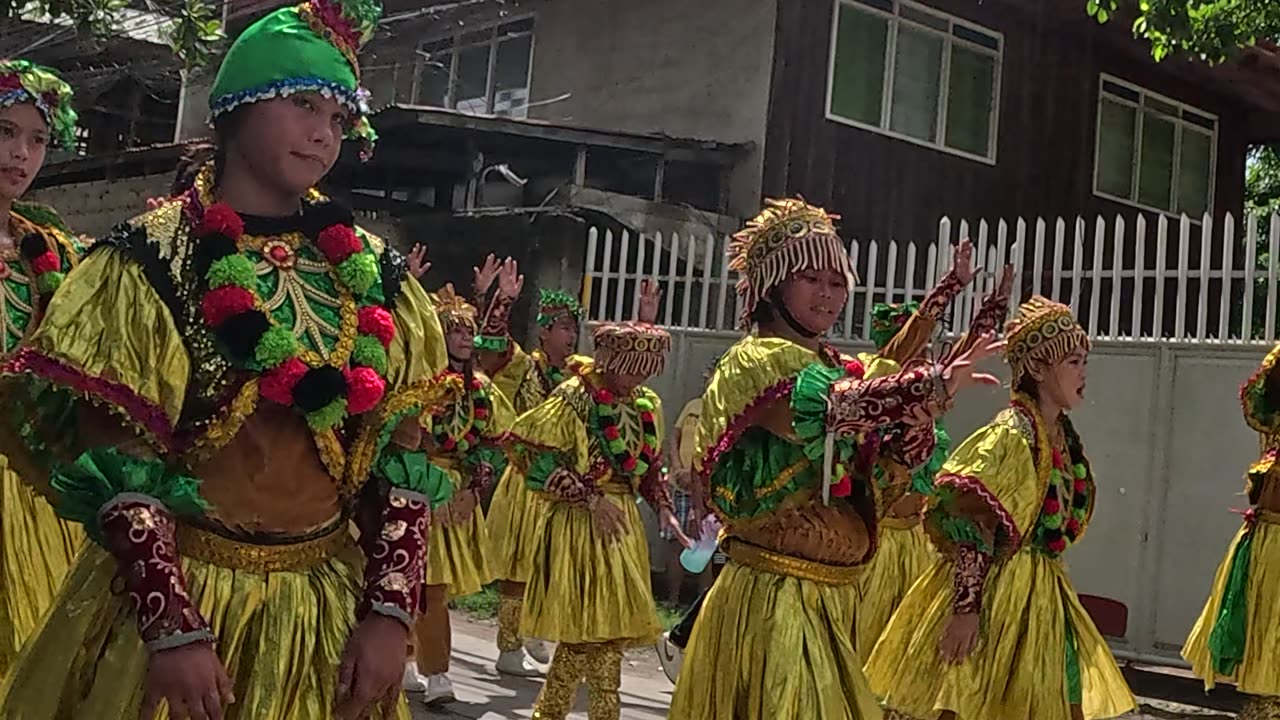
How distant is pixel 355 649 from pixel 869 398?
5.18 feet

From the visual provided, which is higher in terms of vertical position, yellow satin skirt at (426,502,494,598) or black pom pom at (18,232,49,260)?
black pom pom at (18,232,49,260)

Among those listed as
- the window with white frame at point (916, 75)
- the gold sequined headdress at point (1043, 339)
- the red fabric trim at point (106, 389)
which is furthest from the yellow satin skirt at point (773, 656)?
the window with white frame at point (916, 75)

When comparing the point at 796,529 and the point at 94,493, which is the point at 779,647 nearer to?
the point at 796,529

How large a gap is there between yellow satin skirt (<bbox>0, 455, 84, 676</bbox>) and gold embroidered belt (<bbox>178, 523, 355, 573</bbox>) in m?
1.46

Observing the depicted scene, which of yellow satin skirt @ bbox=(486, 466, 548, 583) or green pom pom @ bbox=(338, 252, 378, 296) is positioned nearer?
green pom pom @ bbox=(338, 252, 378, 296)

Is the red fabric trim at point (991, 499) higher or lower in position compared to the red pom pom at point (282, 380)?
lower

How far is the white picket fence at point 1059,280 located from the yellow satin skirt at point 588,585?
258cm

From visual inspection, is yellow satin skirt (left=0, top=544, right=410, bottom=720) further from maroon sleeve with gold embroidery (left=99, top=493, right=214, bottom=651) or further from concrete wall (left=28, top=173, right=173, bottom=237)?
concrete wall (left=28, top=173, right=173, bottom=237)

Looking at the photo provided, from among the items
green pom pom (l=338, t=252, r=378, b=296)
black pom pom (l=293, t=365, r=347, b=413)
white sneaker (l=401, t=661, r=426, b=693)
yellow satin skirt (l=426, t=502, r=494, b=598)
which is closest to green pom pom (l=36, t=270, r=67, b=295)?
green pom pom (l=338, t=252, r=378, b=296)

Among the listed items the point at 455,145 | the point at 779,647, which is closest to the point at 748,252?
the point at 779,647

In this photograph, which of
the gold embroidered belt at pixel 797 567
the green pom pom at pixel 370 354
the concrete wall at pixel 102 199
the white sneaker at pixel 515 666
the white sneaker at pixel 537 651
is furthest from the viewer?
the concrete wall at pixel 102 199

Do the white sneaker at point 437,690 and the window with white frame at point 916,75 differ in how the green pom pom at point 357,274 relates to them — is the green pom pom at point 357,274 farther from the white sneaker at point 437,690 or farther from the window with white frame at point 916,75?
the window with white frame at point 916,75

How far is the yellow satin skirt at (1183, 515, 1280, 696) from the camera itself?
5.66 metres

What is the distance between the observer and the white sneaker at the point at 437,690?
23.3 ft
